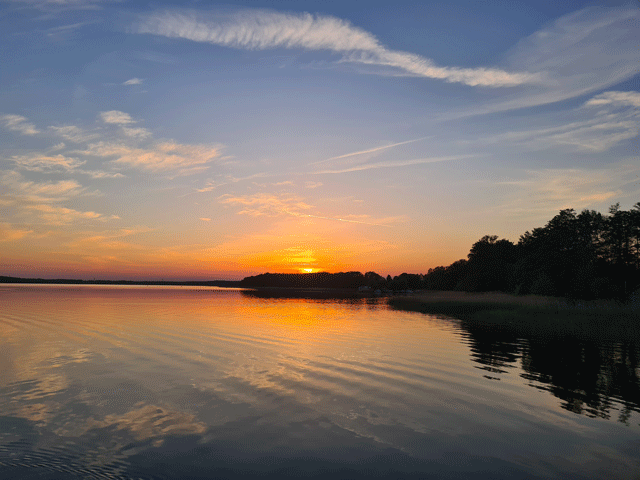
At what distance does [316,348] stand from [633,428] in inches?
715

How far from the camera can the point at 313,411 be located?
551 inches

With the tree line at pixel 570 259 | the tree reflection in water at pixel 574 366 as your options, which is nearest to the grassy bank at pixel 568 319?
the tree reflection in water at pixel 574 366

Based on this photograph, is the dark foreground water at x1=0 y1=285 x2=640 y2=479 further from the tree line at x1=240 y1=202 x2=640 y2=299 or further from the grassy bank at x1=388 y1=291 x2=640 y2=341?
the tree line at x1=240 y1=202 x2=640 y2=299

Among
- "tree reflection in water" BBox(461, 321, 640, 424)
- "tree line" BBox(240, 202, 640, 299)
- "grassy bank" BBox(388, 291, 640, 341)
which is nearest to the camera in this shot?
"tree reflection in water" BBox(461, 321, 640, 424)

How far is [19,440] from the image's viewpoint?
421 inches

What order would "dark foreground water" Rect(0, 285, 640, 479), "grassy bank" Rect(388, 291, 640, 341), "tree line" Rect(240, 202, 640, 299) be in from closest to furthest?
"dark foreground water" Rect(0, 285, 640, 479), "grassy bank" Rect(388, 291, 640, 341), "tree line" Rect(240, 202, 640, 299)

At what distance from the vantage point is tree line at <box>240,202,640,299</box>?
3073 inches

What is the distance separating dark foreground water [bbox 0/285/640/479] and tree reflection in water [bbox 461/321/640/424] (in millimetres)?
132

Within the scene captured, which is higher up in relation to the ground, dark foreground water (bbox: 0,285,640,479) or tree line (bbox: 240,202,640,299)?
tree line (bbox: 240,202,640,299)

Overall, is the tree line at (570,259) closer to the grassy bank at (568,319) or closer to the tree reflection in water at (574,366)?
the grassy bank at (568,319)

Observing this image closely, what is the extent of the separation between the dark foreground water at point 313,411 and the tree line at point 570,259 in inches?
2316

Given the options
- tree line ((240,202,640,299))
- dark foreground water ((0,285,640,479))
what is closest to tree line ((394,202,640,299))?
tree line ((240,202,640,299))

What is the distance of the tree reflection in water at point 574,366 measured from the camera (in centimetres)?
1590

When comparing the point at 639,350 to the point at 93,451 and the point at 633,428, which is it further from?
the point at 93,451
